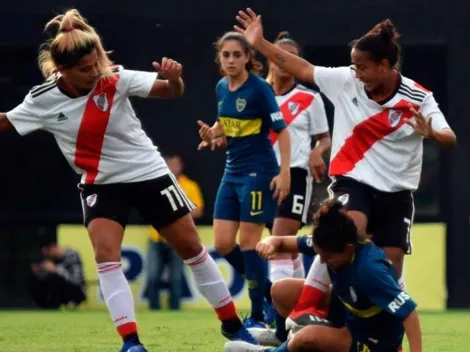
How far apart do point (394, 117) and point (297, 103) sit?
3424mm

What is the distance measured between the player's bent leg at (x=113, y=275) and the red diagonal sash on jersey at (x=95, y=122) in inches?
13.1

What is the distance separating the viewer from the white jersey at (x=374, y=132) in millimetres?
8211

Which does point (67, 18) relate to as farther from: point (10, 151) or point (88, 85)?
point (10, 151)

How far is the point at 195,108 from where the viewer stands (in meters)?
16.1

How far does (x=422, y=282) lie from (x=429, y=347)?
6.24 m

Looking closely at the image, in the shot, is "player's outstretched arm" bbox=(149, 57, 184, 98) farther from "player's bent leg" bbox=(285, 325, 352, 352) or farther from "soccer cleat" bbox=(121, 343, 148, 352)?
"player's bent leg" bbox=(285, 325, 352, 352)

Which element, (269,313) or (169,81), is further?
(269,313)

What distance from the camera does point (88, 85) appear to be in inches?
324

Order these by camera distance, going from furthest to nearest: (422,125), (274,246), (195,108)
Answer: (195,108) → (422,125) → (274,246)

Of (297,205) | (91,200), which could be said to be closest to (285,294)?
(91,200)

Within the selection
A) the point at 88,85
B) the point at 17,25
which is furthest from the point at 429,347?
the point at 17,25

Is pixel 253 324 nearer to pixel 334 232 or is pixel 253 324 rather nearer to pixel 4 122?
pixel 4 122

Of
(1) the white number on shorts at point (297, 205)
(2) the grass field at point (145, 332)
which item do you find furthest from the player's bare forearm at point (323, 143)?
(2) the grass field at point (145, 332)

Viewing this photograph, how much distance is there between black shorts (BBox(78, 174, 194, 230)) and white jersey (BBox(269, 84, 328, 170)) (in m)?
3.13
